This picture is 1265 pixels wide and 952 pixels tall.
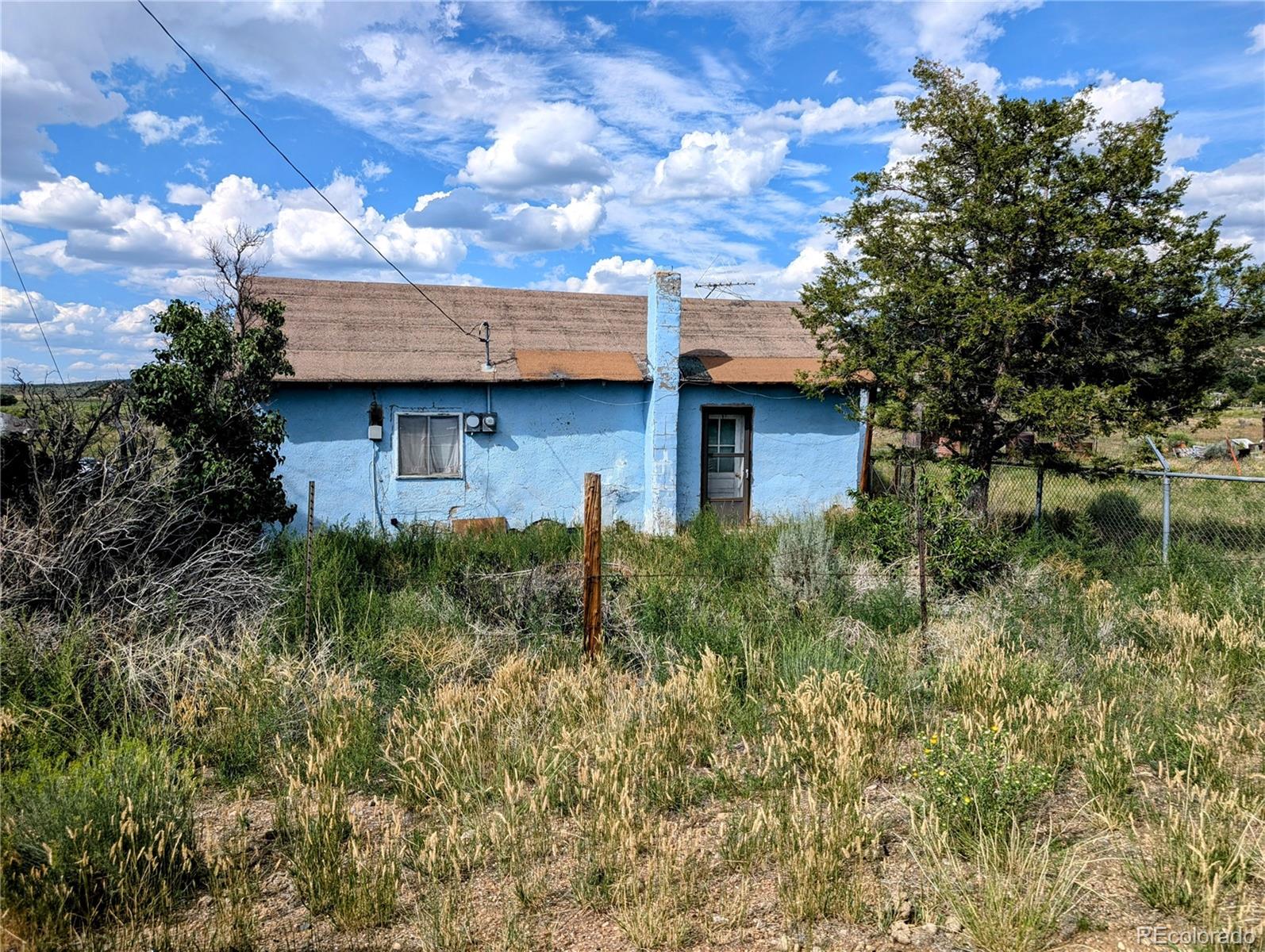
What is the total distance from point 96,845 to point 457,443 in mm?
8896

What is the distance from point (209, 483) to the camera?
301 inches

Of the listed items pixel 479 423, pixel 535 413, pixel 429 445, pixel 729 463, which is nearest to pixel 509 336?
pixel 535 413

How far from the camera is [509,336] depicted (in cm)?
1358

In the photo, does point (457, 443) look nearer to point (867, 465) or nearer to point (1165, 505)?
point (867, 465)

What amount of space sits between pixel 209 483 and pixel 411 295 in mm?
7202

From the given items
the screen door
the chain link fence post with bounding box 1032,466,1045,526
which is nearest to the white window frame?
the screen door

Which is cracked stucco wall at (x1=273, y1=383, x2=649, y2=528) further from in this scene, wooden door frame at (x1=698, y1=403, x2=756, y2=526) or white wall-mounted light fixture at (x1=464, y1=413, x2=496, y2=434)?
wooden door frame at (x1=698, y1=403, x2=756, y2=526)

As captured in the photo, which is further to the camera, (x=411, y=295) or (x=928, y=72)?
(x=411, y=295)

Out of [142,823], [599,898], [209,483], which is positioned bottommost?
[599,898]

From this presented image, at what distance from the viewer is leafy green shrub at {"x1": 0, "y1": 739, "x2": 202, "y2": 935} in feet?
11.7

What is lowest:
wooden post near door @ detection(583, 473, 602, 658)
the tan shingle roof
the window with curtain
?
wooden post near door @ detection(583, 473, 602, 658)

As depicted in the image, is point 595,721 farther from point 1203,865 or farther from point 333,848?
point 1203,865

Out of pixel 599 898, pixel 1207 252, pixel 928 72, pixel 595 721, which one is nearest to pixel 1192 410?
pixel 1207 252

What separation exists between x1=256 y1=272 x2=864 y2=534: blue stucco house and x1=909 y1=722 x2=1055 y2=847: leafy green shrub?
8.51 meters
